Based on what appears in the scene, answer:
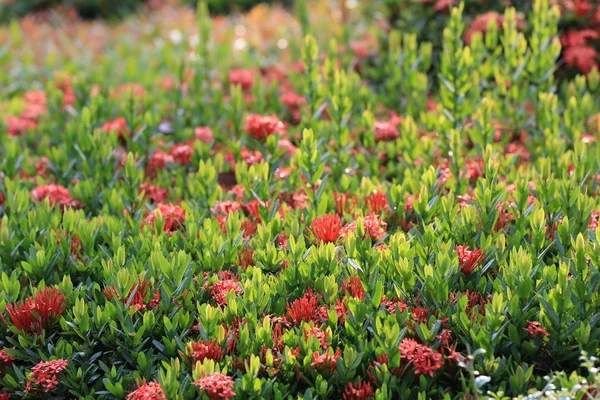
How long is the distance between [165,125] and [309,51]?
4.53 feet

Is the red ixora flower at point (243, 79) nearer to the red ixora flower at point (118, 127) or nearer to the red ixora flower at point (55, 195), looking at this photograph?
the red ixora flower at point (118, 127)

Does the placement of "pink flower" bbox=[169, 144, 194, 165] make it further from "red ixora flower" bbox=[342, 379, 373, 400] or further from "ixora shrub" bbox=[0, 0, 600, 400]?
"red ixora flower" bbox=[342, 379, 373, 400]

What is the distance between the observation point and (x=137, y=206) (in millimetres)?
3836

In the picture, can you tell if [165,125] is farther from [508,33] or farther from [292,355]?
[292,355]

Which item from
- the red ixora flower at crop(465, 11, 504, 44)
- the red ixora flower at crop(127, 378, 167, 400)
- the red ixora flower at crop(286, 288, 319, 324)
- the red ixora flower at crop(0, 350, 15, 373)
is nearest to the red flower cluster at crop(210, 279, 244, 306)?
the red ixora flower at crop(286, 288, 319, 324)

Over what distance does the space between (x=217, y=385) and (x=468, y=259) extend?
114 centimetres

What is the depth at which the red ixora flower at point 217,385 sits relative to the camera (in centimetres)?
242

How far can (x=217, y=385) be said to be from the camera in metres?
2.42

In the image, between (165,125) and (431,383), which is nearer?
(431,383)

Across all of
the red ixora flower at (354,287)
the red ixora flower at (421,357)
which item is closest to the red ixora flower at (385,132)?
the red ixora flower at (354,287)

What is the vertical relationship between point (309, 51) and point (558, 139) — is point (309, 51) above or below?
above

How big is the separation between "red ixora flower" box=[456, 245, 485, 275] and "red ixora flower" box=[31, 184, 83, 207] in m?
2.10

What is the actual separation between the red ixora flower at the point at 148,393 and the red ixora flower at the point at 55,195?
5.68 ft

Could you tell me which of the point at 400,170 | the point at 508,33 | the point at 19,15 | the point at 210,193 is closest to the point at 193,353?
the point at 210,193
